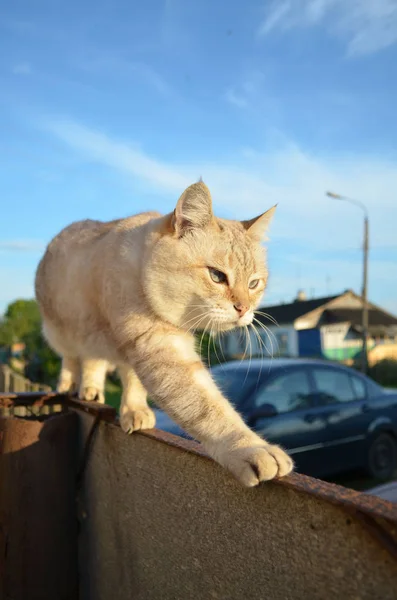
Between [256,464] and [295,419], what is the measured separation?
452cm

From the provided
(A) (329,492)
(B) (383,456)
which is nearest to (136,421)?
(A) (329,492)

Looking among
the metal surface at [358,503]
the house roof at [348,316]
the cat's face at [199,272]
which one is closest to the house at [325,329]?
the house roof at [348,316]

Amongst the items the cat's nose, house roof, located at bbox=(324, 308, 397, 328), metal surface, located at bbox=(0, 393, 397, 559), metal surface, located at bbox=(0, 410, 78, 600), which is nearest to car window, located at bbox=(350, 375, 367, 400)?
the cat's nose

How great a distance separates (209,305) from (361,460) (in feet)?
16.9

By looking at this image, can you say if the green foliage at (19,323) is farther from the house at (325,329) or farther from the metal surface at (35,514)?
the metal surface at (35,514)

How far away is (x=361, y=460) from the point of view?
Answer: 6281 millimetres

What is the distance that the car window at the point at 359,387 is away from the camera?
21.3 feet

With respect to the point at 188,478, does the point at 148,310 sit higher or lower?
higher

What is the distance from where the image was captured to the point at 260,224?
241cm

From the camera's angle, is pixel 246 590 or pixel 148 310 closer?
pixel 246 590

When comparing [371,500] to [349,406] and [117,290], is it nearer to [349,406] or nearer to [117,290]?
[117,290]

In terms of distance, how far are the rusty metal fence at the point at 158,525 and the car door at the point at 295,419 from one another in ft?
10.5

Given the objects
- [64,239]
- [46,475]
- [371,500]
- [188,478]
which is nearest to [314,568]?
[371,500]

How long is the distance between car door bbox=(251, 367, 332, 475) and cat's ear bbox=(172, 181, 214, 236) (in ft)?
11.3
